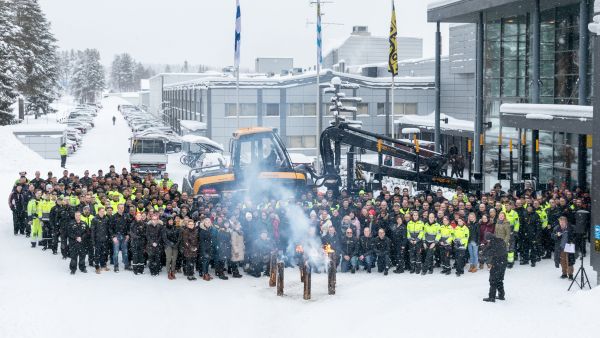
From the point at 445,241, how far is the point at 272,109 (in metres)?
38.3

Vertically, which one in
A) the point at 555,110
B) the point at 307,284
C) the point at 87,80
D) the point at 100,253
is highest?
the point at 87,80

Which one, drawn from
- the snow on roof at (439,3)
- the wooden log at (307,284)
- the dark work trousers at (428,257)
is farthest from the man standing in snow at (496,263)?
the snow on roof at (439,3)

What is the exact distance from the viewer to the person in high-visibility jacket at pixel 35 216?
73.8 feet

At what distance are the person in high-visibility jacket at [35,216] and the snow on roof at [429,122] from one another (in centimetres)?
3007

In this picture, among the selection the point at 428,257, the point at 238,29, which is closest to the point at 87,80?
the point at 238,29

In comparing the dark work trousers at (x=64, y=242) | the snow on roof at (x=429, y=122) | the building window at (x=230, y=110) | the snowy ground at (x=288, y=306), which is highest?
the building window at (x=230, y=110)

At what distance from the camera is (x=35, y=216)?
22703 mm

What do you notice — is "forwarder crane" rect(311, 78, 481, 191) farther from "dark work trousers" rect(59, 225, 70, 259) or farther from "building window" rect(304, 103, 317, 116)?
"building window" rect(304, 103, 317, 116)

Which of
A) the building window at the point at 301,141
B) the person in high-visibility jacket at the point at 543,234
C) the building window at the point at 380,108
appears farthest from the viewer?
the building window at the point at 380,108

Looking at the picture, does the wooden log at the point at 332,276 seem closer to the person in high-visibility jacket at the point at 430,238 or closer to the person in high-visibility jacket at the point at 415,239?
the person in high-visibility jacket at the point at 415,239

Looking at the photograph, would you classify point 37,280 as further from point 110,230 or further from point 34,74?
point 34,74

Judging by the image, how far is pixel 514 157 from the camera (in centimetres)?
3403

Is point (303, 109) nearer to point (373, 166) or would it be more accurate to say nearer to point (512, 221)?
point (373, 166)

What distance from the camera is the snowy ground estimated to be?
48.5 ft
